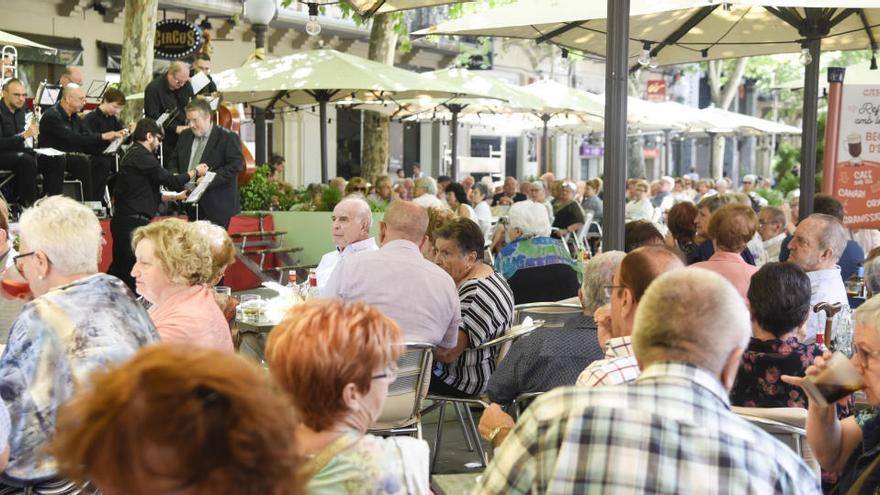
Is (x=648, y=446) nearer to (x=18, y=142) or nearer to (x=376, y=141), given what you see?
(x=18, y=142)

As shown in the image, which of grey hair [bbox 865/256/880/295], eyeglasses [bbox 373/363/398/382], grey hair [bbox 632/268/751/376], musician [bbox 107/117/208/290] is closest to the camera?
grey hair [bbox 632/268/751/376]

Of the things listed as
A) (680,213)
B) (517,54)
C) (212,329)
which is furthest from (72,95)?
(517,54)

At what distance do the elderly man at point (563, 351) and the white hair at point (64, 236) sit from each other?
5.82 feet

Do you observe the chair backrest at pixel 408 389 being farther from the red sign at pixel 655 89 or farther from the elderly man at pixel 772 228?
the red sign at pixel 655 89

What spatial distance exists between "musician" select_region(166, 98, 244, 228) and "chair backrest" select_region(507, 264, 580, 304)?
413 cm

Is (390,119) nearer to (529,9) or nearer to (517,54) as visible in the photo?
(529,9)

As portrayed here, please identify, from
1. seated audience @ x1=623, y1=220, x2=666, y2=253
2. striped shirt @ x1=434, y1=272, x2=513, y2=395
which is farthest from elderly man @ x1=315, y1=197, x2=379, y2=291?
seated audience @ x1=623, y1=220, x2=666, y2=253

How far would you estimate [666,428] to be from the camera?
231 cm

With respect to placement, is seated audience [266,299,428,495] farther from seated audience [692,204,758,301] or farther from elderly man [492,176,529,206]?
elderly man [492,176,529,206]

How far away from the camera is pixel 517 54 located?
39406 mm

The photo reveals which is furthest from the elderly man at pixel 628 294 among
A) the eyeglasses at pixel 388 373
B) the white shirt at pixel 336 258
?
the white shirt at pixel 336 258

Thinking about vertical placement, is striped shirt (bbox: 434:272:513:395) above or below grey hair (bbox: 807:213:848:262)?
below

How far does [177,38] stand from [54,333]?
16.4 meters

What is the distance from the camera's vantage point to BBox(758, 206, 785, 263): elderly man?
944 cm
